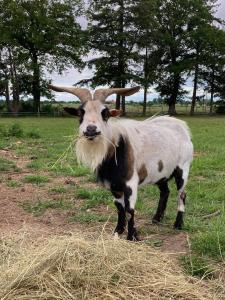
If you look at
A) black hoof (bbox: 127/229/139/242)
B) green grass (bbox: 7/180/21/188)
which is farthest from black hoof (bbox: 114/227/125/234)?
green grass (bbox: 7/180/21/188)

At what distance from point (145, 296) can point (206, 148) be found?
12.3 meters

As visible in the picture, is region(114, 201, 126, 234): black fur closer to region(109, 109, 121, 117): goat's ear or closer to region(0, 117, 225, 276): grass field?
region(0, 117, 225, 276): grass field

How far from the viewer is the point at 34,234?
6543 mm

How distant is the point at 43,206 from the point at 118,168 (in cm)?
243

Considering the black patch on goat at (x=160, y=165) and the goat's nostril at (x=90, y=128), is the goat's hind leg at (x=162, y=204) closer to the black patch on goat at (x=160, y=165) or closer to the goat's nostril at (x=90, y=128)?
the black patch on goat at (x=160, y=165)

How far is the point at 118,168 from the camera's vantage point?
6.44 metres

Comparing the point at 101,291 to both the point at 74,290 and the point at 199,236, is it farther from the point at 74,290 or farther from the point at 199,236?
the point at 199,236

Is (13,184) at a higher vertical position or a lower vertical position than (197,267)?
lower

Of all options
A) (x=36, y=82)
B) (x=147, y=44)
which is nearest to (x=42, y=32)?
(x=36, y=82)

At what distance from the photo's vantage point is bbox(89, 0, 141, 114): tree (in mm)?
47625

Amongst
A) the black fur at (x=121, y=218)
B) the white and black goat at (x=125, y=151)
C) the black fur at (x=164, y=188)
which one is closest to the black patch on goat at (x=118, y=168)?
the white and black goat at (x=125, y=151)

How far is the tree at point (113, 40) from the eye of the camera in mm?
47625

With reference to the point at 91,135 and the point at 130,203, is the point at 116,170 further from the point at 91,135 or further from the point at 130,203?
the point at 91,135

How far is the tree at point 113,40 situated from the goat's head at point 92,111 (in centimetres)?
4173
